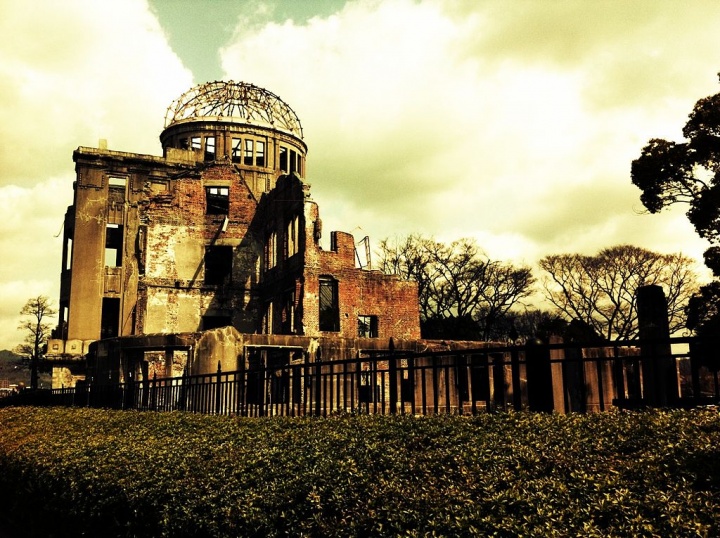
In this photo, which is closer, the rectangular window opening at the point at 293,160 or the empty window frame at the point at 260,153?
the empty window frame at the point at 260,153

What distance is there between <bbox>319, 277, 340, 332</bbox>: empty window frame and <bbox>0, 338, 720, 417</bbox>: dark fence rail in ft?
21.0

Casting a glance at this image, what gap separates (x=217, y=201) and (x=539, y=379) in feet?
105

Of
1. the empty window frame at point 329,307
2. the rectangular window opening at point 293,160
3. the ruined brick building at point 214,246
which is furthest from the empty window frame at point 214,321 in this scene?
the rectangular window opening at point 293,160

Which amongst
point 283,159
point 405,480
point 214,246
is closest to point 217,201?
point 214,246

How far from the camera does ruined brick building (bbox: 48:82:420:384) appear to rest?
29.9 meters

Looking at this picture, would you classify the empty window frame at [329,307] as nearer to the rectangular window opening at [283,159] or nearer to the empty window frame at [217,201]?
the empty window frame at [217,201]

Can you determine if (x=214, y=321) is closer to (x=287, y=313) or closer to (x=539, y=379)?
(x=287, y=313)

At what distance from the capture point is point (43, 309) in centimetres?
5409

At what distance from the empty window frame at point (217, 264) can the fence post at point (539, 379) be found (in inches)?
1131

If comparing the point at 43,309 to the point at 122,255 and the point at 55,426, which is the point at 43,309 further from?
the point at 55,426

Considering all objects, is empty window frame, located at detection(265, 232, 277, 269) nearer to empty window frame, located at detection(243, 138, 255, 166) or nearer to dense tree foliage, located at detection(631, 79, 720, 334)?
empty window frame, located at detection(243, 138, 255, 166)

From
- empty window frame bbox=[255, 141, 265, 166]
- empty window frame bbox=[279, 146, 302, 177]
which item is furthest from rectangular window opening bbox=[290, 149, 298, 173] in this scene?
empty window frame bbox=[255, 141, 265, 166]

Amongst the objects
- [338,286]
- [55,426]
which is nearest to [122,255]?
[338,286]

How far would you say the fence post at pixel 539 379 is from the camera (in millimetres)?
6992
